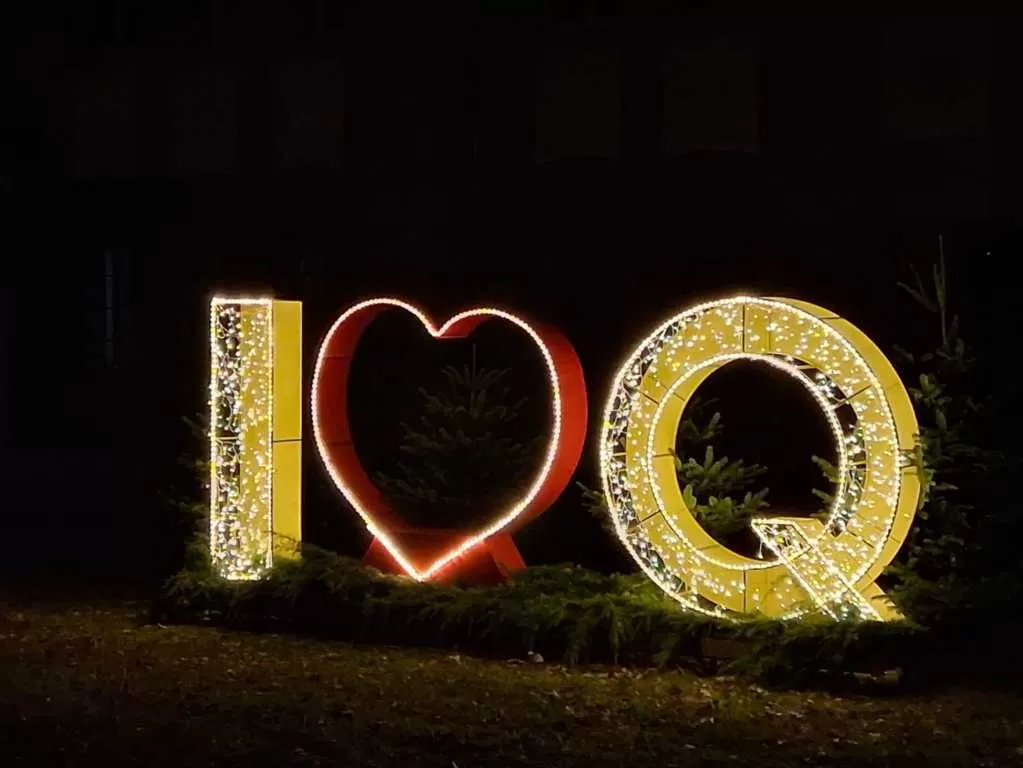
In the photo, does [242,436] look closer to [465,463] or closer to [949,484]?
[465,463]

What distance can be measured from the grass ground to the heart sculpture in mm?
888

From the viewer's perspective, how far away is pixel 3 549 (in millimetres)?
15250

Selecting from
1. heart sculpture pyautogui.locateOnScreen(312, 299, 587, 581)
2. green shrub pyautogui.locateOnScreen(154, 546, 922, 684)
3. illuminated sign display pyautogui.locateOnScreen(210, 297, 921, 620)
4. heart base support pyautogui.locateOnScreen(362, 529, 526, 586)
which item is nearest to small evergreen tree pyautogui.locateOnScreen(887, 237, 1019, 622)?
illuminated sign display pyautogui.locateOnScreen(210, 297, 921, 620)

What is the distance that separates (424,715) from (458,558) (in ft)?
7.61

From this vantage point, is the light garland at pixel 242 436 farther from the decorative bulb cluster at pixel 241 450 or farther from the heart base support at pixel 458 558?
the heart base support at pixel 458 558

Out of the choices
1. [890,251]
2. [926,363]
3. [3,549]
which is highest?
[890,251]

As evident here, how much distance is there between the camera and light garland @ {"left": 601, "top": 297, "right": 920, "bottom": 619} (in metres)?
9.18

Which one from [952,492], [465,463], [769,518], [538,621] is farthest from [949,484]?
[465,463]

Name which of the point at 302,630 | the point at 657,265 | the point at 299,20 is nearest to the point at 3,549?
the point at 302,630

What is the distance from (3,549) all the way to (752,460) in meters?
7.44

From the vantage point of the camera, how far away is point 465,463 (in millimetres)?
11531

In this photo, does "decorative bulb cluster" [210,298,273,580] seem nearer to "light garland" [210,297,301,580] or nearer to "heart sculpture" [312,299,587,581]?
"light garland" [210,297,301,580]

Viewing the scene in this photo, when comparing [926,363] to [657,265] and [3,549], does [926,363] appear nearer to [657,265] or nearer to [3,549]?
[657,265]

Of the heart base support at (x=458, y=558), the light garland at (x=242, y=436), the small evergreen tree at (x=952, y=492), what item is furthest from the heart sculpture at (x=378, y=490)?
the small evergreen tree at (x=952, y=492)
